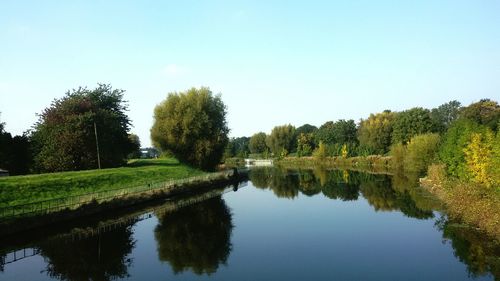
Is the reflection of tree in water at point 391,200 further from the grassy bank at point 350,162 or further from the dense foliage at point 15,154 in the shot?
the dense foliage at point 15,154

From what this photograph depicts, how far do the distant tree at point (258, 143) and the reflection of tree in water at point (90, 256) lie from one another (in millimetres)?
148517

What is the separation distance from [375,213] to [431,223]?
21.7 feet

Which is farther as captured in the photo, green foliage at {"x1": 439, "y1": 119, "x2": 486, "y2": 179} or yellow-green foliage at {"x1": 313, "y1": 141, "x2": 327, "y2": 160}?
yellow-green foliage at {"x1": 313, "y1": 141, "x2": 327, "y2": 160}

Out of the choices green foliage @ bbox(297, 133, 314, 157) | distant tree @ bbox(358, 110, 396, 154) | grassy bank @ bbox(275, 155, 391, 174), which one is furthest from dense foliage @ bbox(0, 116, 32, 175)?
green foliage @ bbox(297, 133, 314, 157)

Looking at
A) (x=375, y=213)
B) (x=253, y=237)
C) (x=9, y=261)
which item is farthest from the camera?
(x=375, y=213)

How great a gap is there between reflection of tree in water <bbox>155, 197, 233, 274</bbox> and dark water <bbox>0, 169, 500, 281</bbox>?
6 centimetres

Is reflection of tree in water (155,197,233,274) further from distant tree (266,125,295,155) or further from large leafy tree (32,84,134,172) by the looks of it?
distant tree (266,125,295,155)

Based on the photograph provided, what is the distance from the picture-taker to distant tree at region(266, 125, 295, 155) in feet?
505

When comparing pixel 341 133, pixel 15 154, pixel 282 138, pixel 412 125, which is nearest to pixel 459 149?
pixel 15 154

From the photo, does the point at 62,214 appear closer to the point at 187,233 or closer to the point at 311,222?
the point at 187,233

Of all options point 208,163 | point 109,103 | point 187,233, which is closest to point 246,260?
point 187,233

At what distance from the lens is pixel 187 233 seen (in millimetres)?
28734

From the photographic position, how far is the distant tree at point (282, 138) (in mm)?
153875

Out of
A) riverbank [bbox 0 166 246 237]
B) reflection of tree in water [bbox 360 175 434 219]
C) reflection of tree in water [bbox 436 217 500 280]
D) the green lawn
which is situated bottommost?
reflection of tree in water [bbox 360 175 434 219]
